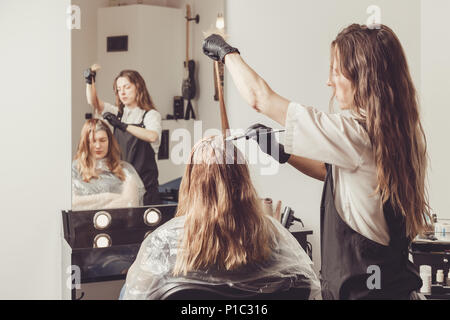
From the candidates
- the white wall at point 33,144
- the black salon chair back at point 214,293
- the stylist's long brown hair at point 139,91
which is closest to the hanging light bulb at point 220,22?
the stylist's long brown hair at point 139,91

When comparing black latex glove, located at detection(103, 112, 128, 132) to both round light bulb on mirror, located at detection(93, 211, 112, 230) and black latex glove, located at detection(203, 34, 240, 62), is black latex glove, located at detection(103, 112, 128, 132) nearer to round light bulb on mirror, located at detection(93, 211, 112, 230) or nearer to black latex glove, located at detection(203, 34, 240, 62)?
round light bulb on mirror, located at detection(93, 211, 112, 230)

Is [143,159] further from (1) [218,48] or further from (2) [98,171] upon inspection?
(1) [218,48]

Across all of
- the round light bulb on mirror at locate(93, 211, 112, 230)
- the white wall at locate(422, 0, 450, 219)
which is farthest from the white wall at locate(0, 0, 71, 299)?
the white wall at locate(422, 0, 450, 219)

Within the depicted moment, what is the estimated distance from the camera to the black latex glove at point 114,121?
2.16 metres

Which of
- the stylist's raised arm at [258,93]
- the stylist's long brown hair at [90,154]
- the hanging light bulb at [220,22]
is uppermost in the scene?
the hanging light bulb at [220,22]

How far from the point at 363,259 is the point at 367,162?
0.29 metres

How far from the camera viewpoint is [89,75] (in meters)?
2.15

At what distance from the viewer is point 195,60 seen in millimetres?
2234

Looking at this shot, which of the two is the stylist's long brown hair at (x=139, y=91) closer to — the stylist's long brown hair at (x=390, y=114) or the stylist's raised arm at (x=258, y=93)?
the stylist's raised arm at (x=258, y=93)

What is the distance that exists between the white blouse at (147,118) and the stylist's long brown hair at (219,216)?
0.51 metres

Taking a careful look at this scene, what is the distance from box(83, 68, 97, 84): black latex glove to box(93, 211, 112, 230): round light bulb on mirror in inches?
20.1

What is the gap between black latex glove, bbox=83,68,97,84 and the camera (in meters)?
2.15

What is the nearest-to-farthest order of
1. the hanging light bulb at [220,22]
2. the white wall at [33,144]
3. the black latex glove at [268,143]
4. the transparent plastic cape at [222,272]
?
the transparent plastic cape at [222,272] < the black latex glove at [268,143] < the white wall at [33,144] < the hanging light bulb at [220,22]

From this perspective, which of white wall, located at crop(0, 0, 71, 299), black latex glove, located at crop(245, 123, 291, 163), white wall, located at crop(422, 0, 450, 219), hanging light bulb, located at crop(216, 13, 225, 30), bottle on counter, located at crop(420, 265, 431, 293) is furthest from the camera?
white wall, located at crop(422, 0, 450, 219)
